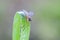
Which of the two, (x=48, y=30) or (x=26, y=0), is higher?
(x=26, y=0)

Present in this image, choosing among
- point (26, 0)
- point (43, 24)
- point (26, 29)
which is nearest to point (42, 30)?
point (43, 24)

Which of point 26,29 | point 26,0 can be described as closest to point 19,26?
point 26,29

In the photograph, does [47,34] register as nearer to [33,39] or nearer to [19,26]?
[33,39]

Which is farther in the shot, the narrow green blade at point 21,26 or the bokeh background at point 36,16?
the bokeh background at point 36,16

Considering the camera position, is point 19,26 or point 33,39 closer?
point 19,26

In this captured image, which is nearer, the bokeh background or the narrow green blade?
the narrow green blade

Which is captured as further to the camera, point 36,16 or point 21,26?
point 36,16

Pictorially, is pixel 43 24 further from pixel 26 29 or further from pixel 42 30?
pixel 26 29
